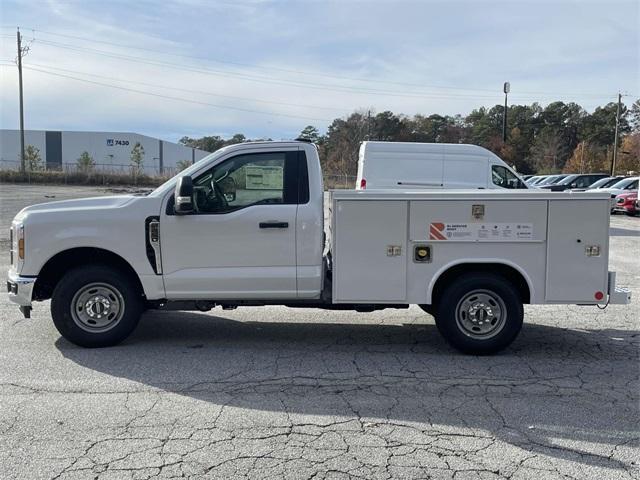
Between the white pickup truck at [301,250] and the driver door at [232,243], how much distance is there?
0.01 metres

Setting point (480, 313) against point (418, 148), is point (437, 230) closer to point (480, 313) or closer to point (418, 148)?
point (480, 313)

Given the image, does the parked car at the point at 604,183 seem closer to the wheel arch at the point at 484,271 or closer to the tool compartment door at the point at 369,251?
the wheel arch at the point at 484,271

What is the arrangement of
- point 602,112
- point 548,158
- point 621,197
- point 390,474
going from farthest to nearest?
point 602,112, point 548,158, point 621,197, point 390,474

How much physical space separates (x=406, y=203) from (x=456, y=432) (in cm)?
243

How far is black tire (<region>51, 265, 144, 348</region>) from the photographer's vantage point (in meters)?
6.05

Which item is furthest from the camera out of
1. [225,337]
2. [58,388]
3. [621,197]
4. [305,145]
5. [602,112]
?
[602,112]

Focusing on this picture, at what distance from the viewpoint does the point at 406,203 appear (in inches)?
232

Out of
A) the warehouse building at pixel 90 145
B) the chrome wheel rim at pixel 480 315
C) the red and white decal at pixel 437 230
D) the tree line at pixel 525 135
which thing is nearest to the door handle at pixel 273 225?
the red and white decal at pixel 437 230

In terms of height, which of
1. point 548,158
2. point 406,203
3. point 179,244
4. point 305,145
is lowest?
point 179,244

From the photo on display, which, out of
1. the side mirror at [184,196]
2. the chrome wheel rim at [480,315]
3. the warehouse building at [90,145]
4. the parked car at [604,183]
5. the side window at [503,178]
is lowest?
the chrome wheel rim at [480,315]

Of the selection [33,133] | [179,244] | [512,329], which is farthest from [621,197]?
[33,133]

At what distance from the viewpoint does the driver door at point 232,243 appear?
6.05 m

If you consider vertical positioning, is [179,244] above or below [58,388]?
above

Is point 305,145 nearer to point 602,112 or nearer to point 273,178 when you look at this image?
point 273,178
